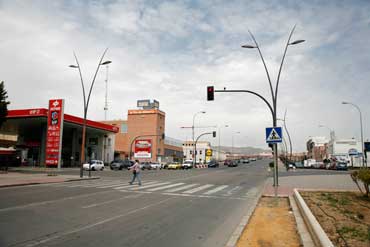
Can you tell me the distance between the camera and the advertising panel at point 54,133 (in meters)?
41.4

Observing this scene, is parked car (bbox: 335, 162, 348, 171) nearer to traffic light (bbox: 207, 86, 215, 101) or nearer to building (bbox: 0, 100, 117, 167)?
traffic light (bbox: 207, 86, 215, 101)

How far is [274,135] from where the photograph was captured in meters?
14.5

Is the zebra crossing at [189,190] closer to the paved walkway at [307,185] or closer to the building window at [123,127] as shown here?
the paved walkway at [307,185]

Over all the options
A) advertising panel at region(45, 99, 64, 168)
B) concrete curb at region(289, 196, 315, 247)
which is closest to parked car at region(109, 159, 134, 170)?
advertising panel at region(45, 99, 64, 168)

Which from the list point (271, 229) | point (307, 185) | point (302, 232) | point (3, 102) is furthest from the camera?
point (3, 102)

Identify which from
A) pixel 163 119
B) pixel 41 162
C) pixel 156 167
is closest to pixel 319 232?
pixel 41 162

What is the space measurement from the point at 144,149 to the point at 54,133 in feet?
97.6

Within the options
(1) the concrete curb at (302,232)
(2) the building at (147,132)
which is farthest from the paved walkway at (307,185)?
(2) the building at (147,132)

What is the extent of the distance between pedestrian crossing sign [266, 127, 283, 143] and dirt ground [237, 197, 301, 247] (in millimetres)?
3677

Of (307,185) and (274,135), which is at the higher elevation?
(274,135)

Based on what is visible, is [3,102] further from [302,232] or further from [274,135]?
[302,232]

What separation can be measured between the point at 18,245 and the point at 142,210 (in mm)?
4777

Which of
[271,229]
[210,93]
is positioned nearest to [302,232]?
[271,229]

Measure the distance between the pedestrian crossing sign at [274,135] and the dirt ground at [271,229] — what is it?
3.68 metres
